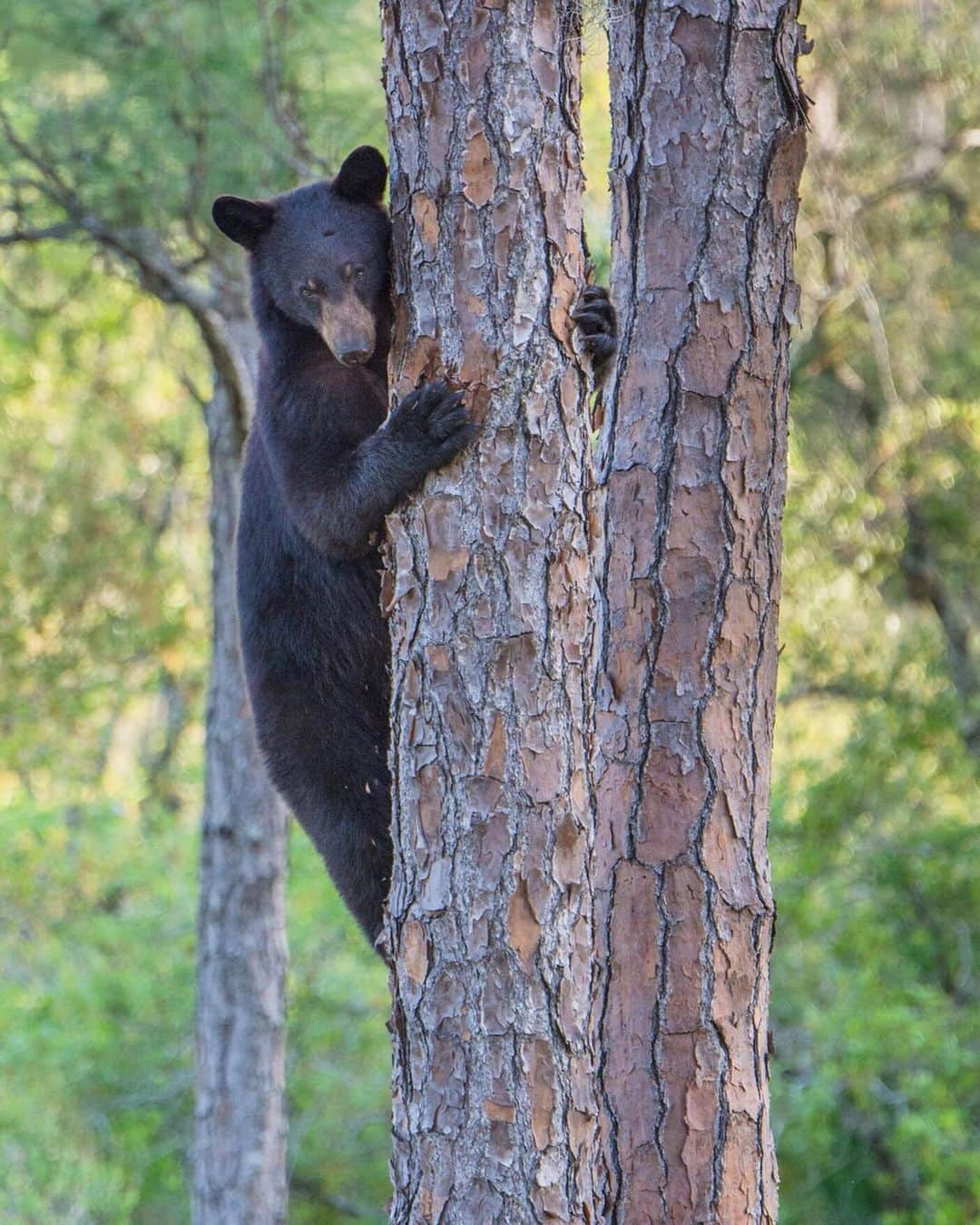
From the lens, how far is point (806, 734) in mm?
9609

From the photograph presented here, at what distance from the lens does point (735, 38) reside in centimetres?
324

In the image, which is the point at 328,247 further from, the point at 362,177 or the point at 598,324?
the point at 598,324

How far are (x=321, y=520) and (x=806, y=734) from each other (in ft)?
22.7

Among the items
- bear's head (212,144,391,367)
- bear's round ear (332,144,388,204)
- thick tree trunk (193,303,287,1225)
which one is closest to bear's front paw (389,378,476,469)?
bear's head (212,144,391,367)

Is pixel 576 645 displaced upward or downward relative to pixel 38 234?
downward

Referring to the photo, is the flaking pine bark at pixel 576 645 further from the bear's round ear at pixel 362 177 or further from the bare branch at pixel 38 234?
the bare branch at pixel 38 234

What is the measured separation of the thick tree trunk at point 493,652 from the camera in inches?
93.4

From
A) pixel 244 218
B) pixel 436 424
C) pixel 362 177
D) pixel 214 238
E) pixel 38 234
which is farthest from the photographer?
pixel 214 238

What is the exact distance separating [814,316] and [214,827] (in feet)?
15.7

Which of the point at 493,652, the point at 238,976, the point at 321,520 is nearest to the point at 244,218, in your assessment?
the point at 321,520

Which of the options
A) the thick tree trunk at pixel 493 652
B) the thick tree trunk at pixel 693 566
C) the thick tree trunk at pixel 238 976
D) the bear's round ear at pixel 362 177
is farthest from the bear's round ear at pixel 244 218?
the thick tree trunk at pixel 238 976

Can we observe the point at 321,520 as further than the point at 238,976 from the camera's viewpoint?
No

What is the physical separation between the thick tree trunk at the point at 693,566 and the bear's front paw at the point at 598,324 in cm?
5

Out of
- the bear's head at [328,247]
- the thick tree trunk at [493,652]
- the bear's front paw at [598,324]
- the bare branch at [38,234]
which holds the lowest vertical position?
the thick tree trunk at [493,652]
